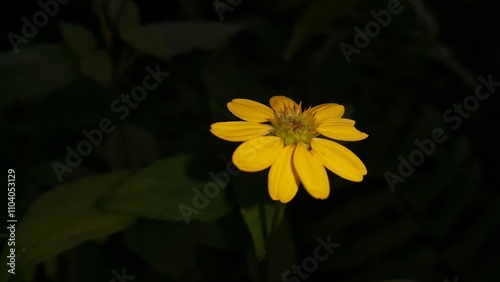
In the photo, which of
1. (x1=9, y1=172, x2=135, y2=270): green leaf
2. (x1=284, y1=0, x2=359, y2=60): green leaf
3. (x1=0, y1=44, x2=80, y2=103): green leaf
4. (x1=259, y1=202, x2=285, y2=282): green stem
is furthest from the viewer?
(x1=284, y1=0, x2=359, y2=60): green leaf

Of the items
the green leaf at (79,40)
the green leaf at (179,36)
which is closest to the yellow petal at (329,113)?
the green leaf at (179,36)

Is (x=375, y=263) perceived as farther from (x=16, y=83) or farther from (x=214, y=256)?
(x=16, y=83)

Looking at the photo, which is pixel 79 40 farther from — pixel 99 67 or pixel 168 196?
pixel 168 196

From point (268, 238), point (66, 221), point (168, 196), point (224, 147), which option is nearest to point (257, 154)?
point (268, 238)

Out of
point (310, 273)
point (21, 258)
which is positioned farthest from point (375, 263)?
point (21, 258)

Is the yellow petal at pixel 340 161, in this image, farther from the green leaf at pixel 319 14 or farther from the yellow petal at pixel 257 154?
the green leaf at pixel 319 14

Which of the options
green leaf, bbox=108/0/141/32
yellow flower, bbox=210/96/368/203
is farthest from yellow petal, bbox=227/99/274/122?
green leaf, bbox=108/0/141/32

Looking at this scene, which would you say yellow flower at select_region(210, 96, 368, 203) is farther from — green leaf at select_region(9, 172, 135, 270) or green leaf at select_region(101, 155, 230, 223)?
green leaf at select_region(9, 172, 135, 270)

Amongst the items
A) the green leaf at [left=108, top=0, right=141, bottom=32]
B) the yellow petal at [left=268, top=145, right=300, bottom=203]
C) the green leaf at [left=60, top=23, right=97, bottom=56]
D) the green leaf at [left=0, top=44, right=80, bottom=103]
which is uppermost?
the green leaf at [left=108, top=0, right=141, bottom=32]
